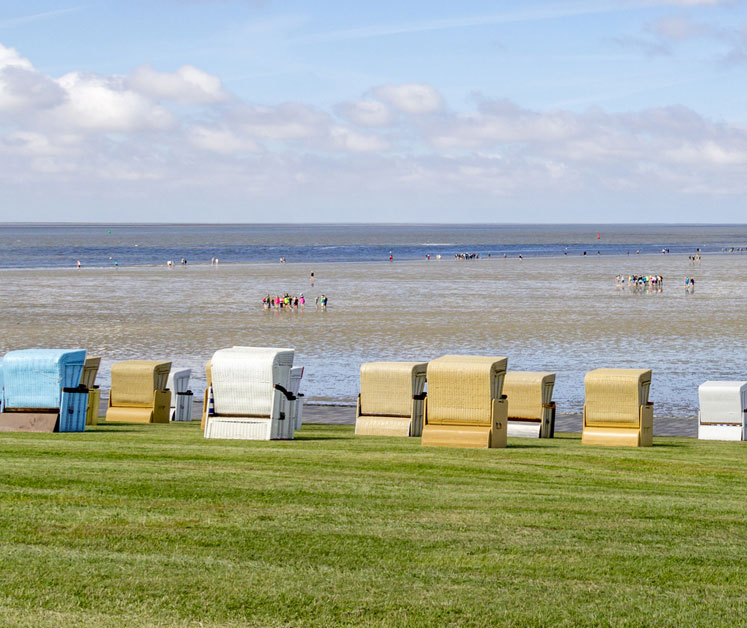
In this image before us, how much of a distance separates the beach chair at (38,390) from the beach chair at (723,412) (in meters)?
13.5

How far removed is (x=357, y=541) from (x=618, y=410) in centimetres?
1122

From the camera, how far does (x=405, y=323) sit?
57.1 meters

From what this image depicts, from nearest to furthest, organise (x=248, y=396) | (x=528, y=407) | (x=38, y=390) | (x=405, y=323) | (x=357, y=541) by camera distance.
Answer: (x=357, y=541) < (x=248, y=396) < (x=38, y=390) < (x=528, y=407) < (x=405, y=323)

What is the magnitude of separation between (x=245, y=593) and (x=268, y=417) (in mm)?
9562

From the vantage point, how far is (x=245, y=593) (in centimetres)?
809

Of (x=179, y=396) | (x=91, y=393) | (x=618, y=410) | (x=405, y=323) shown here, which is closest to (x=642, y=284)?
(x=405, y=323)

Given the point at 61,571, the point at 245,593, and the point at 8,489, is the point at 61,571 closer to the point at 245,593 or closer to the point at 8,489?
the point at 245,593

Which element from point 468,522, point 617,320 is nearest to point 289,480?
point 468,522

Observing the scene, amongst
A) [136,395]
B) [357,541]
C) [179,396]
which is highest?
[357,541]

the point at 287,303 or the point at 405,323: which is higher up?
the point at 287,303

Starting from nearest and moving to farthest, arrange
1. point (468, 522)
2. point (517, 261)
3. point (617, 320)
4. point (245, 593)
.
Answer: point (245, 593) < point (468, 522) < point (617, 320) < point (517, 261)

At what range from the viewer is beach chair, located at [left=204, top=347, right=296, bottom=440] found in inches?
687

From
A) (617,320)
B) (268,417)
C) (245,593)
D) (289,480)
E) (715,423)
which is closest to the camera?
(245,593)

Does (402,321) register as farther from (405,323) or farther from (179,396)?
(179,396)
